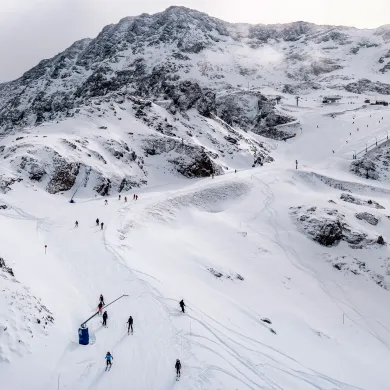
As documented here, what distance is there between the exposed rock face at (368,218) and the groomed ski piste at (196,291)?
0.72 metres

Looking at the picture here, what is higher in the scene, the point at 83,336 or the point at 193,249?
the point at 83,336

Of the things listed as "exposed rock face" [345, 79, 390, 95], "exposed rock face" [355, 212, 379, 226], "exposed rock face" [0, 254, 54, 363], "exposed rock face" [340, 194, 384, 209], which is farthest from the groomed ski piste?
"exposed rock face" [345, 79, 390, 95]

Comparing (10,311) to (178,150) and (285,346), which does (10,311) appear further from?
(178,150)

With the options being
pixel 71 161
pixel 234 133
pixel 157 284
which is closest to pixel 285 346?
pixel 157 284

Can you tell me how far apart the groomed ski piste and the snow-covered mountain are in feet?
0.44

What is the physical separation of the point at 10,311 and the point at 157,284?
36.3 feet

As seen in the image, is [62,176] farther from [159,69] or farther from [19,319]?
[159,69]

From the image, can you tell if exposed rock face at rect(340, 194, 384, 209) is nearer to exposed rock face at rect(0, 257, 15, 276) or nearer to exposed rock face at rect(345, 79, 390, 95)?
exposed rock face at rect(0, 257, 15, 276)

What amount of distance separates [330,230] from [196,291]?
2451cm

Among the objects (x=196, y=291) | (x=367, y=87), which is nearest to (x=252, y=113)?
(x=367, y=87)

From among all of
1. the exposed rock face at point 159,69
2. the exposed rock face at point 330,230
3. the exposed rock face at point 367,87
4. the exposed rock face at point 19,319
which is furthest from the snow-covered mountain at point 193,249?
the exposed rock face at point 159,69

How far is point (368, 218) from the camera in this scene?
52094 mm

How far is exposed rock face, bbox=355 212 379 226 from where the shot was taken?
5162 centimetres

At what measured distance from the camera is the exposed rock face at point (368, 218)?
2032 inches
